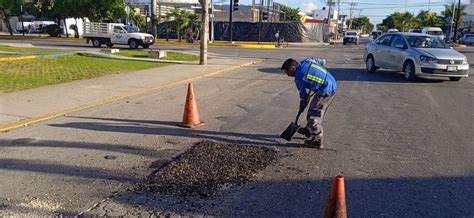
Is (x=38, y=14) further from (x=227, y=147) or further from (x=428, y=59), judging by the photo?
(x=227, y=147)

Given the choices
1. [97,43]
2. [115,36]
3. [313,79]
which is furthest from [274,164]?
[97,43]

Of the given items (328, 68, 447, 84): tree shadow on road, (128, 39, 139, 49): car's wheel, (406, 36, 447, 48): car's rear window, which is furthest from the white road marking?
(128, 39, 139, 49): car's wheel

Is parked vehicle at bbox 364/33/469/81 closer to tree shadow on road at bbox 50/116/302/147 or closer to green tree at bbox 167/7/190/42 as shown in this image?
tree shadow on road at bbox 50/116/302/147

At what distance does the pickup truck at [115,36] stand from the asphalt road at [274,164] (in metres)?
21.7

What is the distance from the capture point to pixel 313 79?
600cm

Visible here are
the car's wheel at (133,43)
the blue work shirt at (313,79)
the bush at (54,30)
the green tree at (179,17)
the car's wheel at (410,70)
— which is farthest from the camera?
the bush at (54,30)

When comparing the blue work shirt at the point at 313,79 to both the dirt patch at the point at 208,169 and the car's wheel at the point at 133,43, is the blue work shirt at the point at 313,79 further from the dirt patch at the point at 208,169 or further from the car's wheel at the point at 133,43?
the car's wheel at the point at 133,43

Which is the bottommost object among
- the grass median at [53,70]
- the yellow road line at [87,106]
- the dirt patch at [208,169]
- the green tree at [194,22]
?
the yellow road line at [87,106]

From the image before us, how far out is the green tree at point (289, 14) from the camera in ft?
274

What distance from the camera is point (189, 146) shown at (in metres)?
6.27

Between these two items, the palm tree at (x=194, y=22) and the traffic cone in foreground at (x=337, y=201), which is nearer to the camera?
the traffic cone in foreground at (x=337, y=201)

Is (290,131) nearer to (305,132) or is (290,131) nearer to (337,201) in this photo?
(305,132)

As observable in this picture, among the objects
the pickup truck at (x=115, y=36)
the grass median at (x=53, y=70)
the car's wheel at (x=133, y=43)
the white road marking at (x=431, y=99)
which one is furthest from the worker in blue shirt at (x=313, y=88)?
the car's wheel at (x=133, y=43)

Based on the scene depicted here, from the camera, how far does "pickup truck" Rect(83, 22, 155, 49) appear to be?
31359mm
